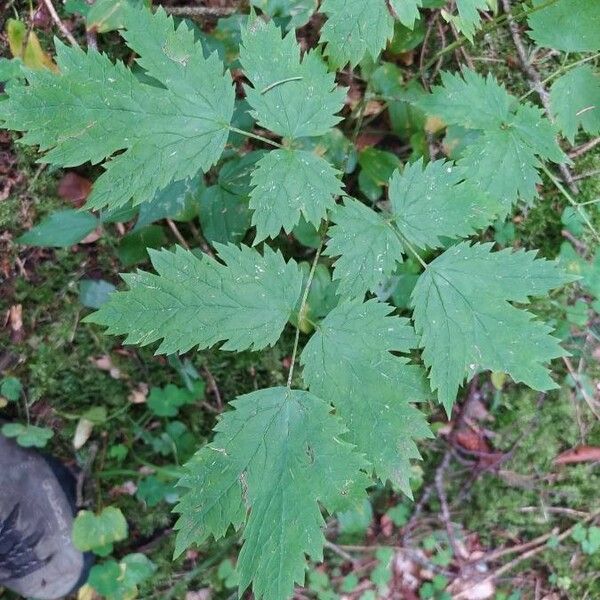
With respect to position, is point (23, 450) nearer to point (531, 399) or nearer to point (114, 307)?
point (114, 307)

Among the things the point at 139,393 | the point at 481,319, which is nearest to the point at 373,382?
the point at 481,319

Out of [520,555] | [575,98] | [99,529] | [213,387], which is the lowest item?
[520,555]

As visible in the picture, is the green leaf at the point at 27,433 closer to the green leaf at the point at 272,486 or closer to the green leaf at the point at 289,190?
the green leaf at the point at 272,486

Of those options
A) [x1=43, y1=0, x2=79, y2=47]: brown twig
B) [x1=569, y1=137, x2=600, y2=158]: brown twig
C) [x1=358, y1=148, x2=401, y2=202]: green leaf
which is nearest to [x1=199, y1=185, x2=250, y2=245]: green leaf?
[x1=358, y1=148, x2=401, y2=202]: green leaf

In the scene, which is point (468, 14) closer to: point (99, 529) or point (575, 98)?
point (575, 98)

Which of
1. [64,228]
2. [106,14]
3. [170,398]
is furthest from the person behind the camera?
[170,398]

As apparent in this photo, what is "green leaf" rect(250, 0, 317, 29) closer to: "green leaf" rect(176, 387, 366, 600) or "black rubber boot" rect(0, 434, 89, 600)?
"green leaf" rect(176, 387, 366, 600)
